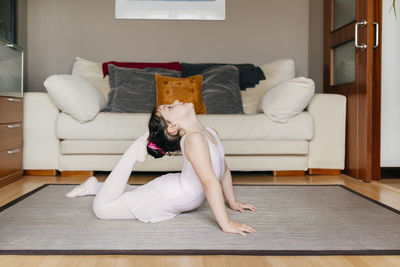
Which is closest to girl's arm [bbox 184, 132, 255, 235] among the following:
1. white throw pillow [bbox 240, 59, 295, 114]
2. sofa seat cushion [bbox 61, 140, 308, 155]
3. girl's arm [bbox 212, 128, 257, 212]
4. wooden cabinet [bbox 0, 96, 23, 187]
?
girl's arm [bbox 212, 128, 257, 212]

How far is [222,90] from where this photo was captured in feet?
11.9

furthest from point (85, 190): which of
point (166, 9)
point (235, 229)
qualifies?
point (166, 9)

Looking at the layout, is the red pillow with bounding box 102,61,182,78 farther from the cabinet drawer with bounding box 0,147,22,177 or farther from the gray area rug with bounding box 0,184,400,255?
the gray area rug with bounding box 0,184,400,255

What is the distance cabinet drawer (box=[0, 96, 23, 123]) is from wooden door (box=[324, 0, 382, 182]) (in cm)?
262

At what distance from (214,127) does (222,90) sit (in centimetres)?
66

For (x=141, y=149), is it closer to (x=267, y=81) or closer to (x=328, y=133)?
(x=328, y=133)

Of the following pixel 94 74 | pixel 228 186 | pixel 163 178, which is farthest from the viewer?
pixel 94 74

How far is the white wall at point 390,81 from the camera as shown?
3.18 metres

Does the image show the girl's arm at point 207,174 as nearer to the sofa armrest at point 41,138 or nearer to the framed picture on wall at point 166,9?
the sofa armrest at point 41,138

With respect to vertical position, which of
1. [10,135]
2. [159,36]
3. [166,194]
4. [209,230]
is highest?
[159,36]

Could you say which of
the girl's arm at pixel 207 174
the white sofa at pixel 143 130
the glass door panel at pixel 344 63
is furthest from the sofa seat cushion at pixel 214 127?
the girl's arm at pixel 207 174

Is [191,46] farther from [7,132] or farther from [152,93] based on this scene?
[7,132]

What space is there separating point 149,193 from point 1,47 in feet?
5.61

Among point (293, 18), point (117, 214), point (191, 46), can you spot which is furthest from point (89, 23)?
point (117, 214)
